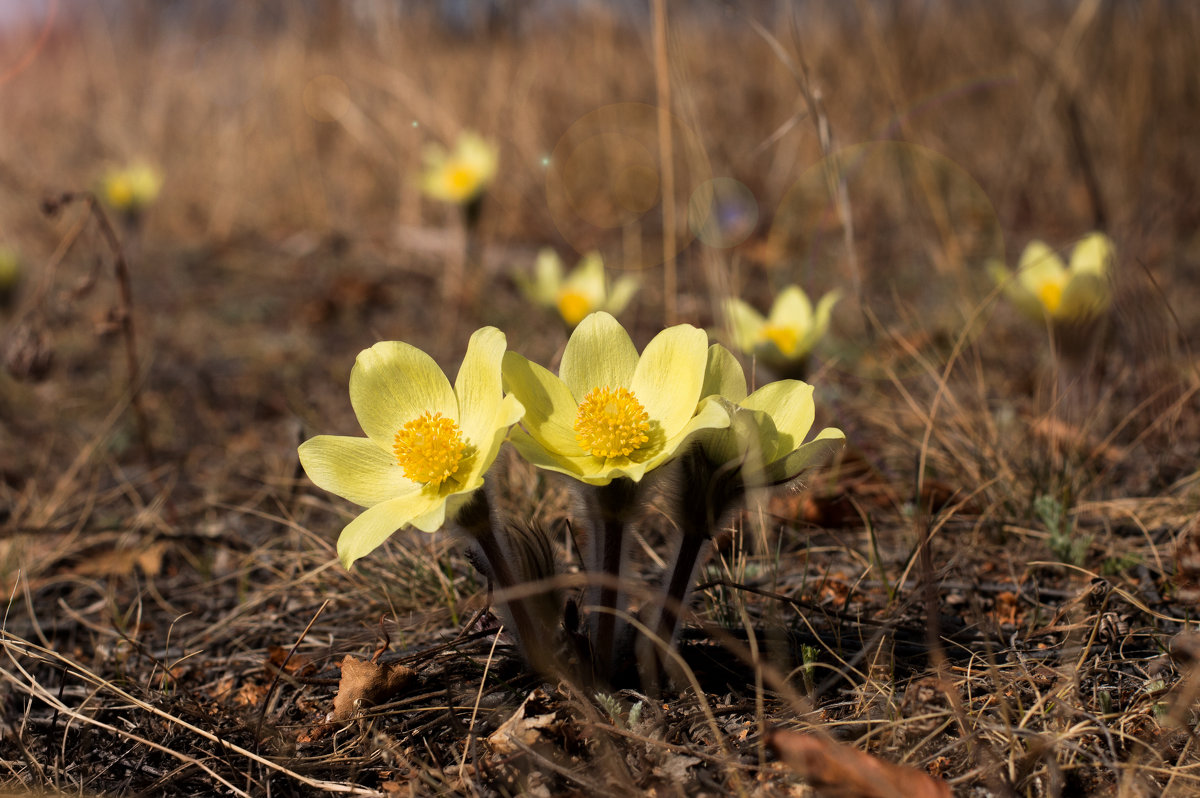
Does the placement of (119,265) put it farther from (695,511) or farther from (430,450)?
(695,511)

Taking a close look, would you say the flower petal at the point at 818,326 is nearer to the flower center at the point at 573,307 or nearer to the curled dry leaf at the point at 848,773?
the flower center at the point at 573,307

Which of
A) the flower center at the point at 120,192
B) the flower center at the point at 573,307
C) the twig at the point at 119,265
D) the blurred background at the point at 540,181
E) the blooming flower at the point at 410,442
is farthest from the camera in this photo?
the flower center at the point at 120,192

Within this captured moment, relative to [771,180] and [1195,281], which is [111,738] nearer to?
[1195,281]

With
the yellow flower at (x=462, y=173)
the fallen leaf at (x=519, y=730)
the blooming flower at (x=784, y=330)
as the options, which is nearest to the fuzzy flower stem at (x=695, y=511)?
the fallen leaf at (x=519, y=730)

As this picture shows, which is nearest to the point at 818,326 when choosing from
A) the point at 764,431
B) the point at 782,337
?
the point at 782,337

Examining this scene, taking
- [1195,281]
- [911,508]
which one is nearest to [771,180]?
[1195,281]

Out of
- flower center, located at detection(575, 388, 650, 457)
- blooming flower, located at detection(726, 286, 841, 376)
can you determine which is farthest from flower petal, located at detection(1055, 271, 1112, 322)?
flower center, located at detection(575, 388, 650, 457)

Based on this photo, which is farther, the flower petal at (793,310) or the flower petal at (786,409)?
the flower petal at (793,310)
